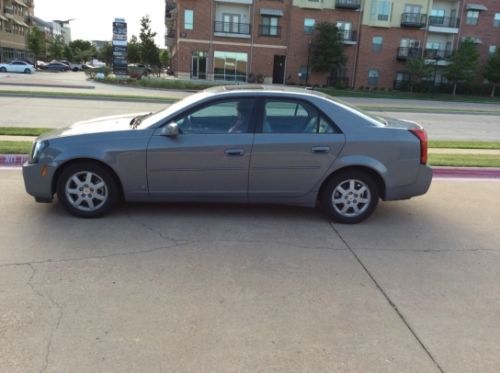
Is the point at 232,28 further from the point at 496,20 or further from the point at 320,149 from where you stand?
the point at 320,149

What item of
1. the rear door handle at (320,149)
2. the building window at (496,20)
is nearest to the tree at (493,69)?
the building window at (496,20)

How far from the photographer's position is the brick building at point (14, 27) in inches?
2726

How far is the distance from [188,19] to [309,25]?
11.5m

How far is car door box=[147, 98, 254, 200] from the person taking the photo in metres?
5.29

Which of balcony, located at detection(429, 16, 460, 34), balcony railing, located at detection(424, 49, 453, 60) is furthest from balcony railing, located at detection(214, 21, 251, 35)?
balcony, located at detection(429, 16, 460, 34)

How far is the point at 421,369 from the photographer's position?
299cm

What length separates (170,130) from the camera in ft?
17.0

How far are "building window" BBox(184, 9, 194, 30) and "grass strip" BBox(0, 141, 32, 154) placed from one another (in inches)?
1483

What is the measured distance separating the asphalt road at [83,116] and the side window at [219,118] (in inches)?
327

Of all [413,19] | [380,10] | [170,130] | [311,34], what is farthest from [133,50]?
[170,130]

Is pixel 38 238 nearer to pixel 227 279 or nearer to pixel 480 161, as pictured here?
pixel 227 279

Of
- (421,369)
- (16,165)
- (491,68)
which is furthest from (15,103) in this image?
(491,68)

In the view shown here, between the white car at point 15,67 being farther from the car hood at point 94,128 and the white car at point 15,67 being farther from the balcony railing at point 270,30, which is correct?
the car hood at point 94,128

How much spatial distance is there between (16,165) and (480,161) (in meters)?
8.38
